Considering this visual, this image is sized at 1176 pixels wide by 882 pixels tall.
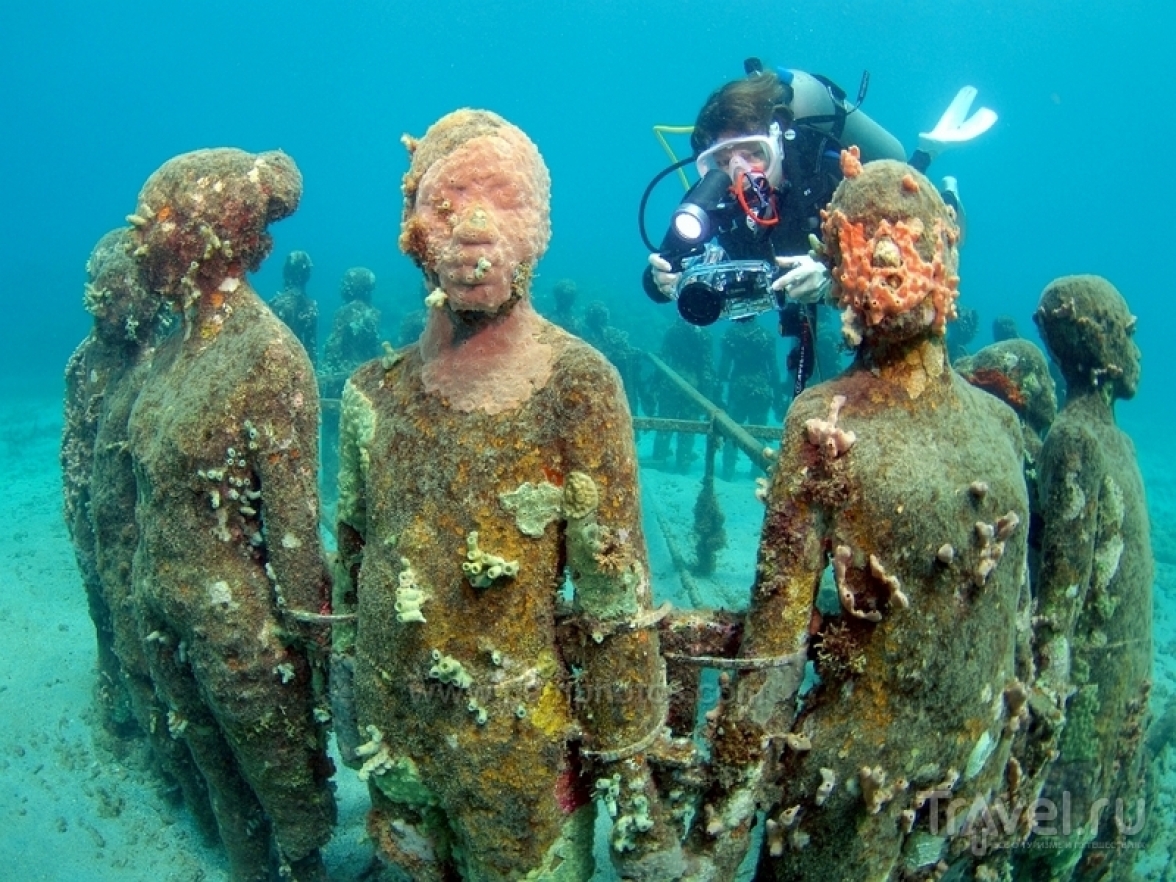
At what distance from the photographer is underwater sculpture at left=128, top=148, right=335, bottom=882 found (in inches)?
114

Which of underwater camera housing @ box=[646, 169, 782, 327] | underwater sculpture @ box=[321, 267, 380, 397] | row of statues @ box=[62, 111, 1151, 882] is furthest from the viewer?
underwater sculpture @ box=[321, 267, 380, 397]

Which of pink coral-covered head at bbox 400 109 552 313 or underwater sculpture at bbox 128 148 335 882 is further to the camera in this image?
underwater sculpture at bbox 128 148 335 882

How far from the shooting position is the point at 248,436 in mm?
2873

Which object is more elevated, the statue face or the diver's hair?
the diver's hair

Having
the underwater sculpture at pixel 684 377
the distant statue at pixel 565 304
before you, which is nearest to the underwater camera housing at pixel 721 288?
the underwater sculpture at pixel 684 377

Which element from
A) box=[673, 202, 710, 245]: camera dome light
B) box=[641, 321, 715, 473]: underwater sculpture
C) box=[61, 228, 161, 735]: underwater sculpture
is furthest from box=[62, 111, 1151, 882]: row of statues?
box=[641, 321, 715, 473]: underwater sculpture

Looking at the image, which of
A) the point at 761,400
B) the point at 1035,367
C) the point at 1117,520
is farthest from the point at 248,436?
the point at 761,400

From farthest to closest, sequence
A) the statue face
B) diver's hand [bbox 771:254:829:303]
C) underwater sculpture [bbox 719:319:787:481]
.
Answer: underwater sculpture [bbox 719:319:787:481]
diver's hand [bbox 771:254:829:303]
the statue face

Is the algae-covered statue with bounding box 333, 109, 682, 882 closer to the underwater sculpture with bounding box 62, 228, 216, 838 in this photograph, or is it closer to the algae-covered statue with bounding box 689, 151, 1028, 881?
the algae-covered statue with bounding box 689, 151, 1028, 881

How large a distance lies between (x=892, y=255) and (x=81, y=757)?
19.0 feet

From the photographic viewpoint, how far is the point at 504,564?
83.2 inches

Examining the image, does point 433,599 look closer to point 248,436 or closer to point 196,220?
point 248,436

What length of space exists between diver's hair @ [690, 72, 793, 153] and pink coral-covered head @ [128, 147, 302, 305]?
2627 millimetres

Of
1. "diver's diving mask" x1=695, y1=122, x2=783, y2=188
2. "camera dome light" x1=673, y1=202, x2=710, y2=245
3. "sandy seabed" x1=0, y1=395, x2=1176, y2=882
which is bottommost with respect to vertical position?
"sandy seabed" x1=0, y1=395, x2=1176, y2=882
